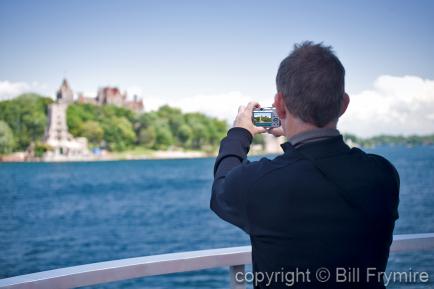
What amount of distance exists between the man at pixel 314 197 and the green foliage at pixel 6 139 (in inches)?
2613

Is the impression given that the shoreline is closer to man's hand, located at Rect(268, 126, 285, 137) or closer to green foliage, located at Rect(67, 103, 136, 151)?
green foliage, located at Rect(67, 103, 136, 151)

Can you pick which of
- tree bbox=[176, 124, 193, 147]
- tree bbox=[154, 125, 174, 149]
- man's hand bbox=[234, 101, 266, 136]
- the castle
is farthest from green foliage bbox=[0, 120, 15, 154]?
man's hand bbox=[234, 101, 266, 136]

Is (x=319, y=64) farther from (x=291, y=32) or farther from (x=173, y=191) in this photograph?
(x=291, y=32)

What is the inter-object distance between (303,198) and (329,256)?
0.36 ft

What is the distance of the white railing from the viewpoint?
127 cm

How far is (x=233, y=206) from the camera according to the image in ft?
3.04

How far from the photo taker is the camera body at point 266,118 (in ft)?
3.63

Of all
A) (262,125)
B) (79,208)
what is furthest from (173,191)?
(262,125)

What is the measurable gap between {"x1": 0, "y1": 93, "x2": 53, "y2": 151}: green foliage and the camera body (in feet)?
221

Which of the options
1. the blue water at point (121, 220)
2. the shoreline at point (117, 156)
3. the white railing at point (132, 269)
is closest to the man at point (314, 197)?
the white railing at point (132, 269)

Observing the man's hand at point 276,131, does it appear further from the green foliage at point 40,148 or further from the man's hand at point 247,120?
the green foliage at point 40,148

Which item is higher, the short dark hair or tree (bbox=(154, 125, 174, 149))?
the short dark hair

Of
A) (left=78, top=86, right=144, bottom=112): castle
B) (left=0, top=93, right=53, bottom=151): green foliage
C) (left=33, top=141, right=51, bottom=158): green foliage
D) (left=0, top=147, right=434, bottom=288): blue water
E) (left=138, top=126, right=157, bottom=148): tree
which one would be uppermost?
(left=78, top=86, right=144, bottom=112): castle

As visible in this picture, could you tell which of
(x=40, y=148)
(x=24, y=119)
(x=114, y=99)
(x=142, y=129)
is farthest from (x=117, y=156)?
(x=114, y=99)
